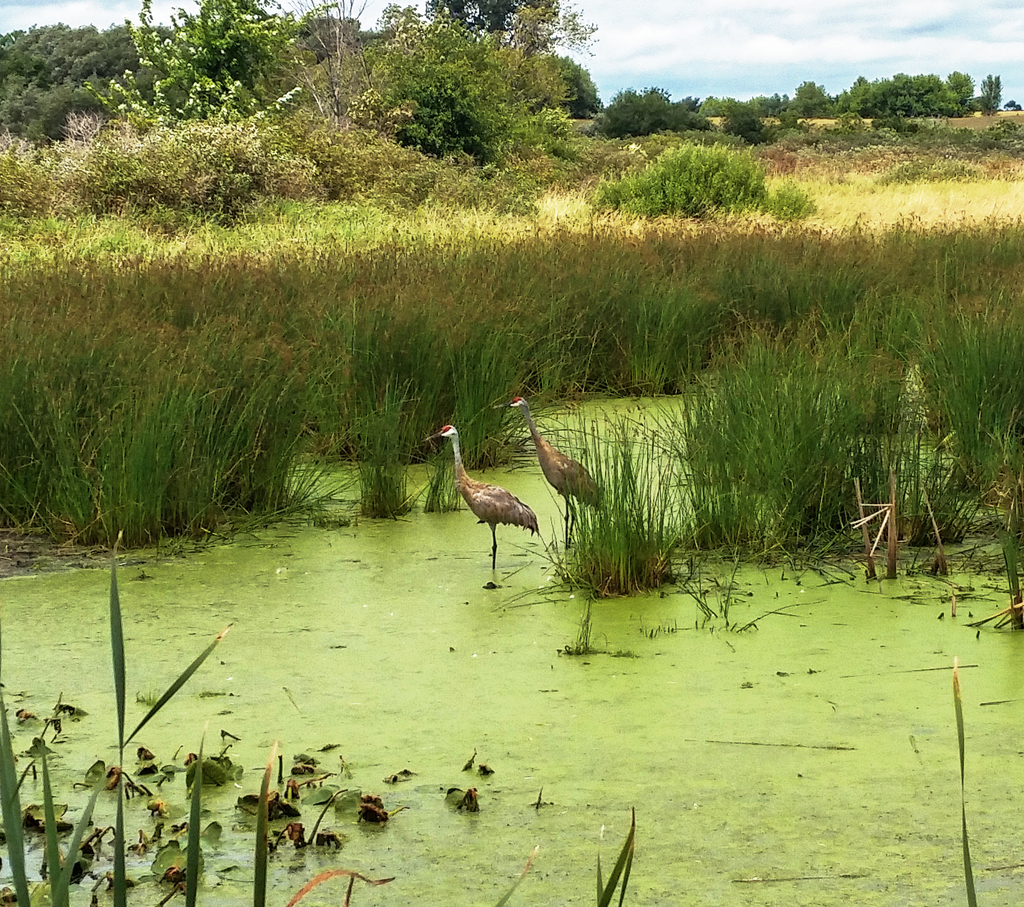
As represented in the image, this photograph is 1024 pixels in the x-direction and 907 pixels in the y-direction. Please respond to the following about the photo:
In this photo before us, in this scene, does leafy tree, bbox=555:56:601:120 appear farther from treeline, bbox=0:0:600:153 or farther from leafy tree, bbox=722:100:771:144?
treeline, bbox=0:0:600:153

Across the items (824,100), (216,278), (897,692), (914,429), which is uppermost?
(824,100)

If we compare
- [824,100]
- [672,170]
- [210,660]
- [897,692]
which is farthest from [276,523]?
[824,100]

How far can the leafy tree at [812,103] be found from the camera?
201ft

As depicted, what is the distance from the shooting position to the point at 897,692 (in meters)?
3.56

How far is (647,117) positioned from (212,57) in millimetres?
22093

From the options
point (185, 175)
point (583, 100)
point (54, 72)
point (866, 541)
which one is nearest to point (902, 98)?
point (583, 100)

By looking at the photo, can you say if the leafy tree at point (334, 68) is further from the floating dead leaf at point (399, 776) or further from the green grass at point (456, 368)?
the floating dead leaf at point (399, 776)

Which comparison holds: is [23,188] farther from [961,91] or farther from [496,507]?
[961,91]

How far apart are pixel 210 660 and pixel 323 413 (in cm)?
274

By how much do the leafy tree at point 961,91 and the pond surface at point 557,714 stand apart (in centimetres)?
6056

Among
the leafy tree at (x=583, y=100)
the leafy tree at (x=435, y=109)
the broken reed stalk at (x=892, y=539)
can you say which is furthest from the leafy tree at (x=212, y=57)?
the leafy tree at (x=583, y=100)

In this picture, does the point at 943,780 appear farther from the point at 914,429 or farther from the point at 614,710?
the point at 914,429

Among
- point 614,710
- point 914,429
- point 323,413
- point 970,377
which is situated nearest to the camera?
point 614,710

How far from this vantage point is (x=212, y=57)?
25.2 meters
